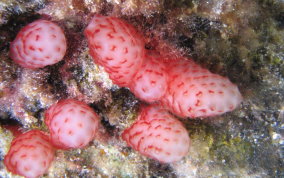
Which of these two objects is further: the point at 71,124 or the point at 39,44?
the point at 71,124

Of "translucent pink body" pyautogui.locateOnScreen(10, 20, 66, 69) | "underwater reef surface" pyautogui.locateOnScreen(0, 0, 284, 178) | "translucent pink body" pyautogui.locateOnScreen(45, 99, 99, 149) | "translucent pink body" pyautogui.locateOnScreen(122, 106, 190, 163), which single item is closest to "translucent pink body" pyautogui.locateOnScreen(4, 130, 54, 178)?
"translucent pink body" pyautogui.locateOnScreen(45, 99, 99, 149)

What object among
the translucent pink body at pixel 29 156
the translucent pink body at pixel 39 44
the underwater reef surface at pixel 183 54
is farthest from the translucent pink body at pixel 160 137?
the translucent pink body at pixel 39 44

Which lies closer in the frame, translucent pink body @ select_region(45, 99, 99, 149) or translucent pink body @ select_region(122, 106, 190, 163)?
translucent pink body @ select_region(45, 99, 99, 149)

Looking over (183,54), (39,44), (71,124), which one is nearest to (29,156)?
(71,124)

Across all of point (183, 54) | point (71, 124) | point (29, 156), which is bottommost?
point (29, 156)

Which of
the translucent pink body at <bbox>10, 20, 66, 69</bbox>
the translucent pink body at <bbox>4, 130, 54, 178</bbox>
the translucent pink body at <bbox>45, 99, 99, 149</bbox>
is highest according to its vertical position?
the translucent pink body at <bbox>10, 20, 66, 69</bbox>

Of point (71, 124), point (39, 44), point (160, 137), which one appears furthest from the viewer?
point (160, 137)

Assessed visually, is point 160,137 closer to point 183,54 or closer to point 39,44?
point 183,54

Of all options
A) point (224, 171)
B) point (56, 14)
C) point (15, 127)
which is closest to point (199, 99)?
point (224, 171)

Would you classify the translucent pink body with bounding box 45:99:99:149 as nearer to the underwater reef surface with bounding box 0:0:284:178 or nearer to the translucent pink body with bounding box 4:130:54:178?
the translucent pink body with bounding box 4:130:54:178
